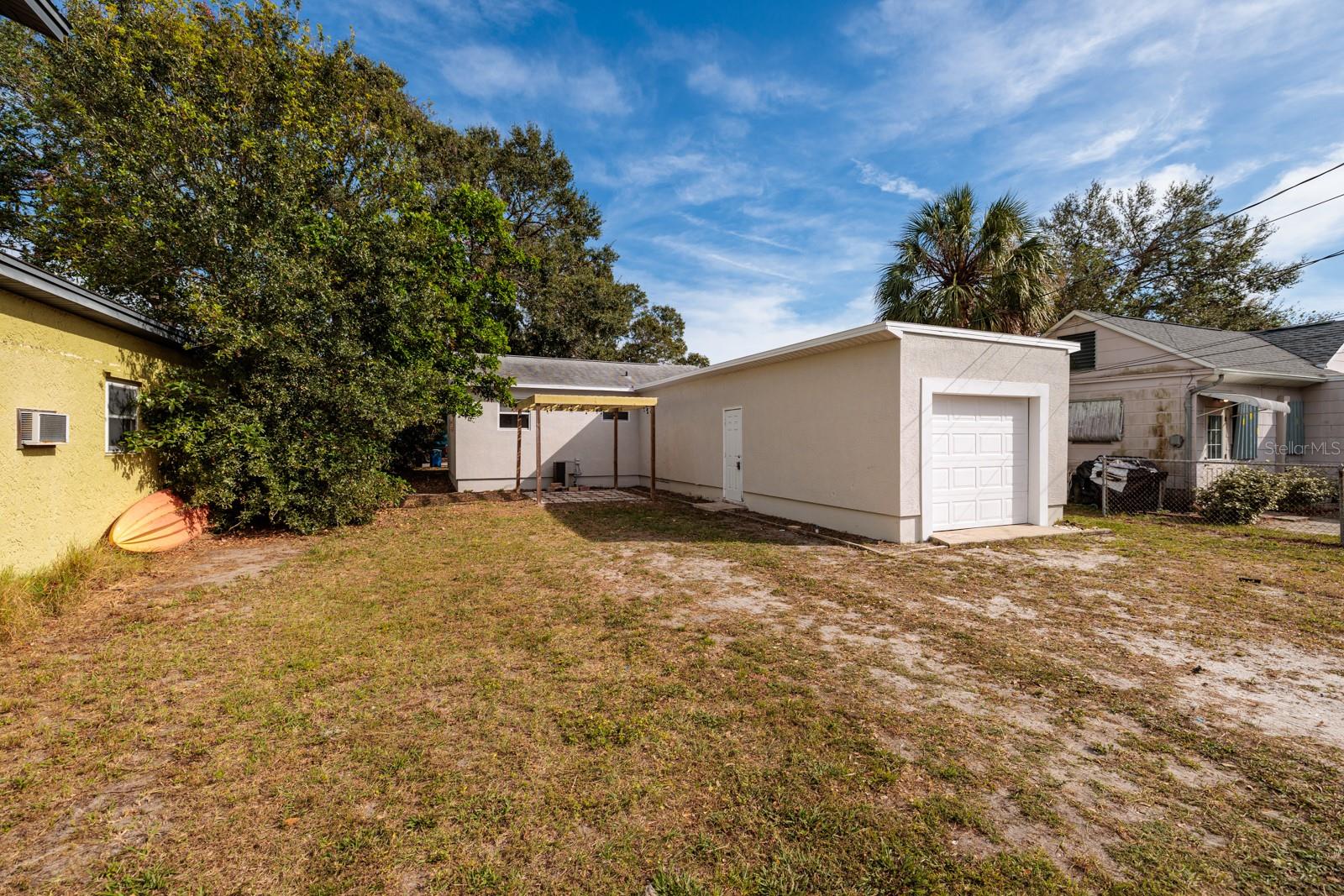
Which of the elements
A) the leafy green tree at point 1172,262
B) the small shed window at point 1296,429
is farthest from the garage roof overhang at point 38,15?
the leafy green tree at point 1172,262

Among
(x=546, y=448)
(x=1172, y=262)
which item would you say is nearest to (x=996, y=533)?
(x=546, y=448)

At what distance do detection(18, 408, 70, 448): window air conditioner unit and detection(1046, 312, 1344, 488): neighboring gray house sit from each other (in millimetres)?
17449

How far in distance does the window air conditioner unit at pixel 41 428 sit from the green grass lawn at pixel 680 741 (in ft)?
5.41

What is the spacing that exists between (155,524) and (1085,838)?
32.1ft

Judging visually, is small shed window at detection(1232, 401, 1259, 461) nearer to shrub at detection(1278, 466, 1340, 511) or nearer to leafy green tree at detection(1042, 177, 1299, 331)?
shrub at detection(1278, 466, 1340, 511)

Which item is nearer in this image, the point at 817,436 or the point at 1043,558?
the point at 1043,558

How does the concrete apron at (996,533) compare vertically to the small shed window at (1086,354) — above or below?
below

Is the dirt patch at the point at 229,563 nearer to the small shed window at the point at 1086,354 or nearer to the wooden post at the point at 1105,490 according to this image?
the wooden post at the point at 1105,490

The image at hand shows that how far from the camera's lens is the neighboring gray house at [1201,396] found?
440 inches

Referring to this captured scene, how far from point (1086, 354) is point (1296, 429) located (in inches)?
175

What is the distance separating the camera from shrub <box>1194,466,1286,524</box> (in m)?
8.95

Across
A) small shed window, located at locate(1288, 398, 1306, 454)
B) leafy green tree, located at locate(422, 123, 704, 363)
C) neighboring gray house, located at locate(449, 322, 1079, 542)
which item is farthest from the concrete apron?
leafy green tree, located at locate(422, 123, 704, 363)

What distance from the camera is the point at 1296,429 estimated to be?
40.1ft

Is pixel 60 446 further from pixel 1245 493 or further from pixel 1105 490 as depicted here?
pixel 1245 493
